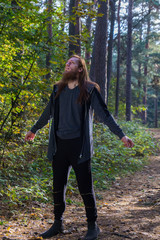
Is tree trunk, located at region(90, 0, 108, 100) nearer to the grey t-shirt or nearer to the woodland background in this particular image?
the woodland background

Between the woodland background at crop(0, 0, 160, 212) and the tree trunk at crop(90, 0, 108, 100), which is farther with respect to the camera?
the tree trunk at crop(90, 0, 108, 100)

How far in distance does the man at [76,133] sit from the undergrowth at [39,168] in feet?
5.11

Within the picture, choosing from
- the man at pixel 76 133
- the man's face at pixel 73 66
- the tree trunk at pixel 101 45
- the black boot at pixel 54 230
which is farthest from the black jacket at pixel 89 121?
the tree trunk at pixel 101 45

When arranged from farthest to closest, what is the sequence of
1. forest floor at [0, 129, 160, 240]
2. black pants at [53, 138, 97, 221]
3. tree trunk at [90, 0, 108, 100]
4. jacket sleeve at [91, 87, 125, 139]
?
1. tree trunk at [90, 0, 108, 100]
2. forest floor at [0, 129, 160, 240]
3. jacket sleeve at [91, 87, 125, 139]
4. black pants at [53, 138, 97, 221]

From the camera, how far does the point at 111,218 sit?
15.5 feet

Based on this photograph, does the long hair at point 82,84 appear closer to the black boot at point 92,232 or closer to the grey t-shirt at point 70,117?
the grey t-shirt at point 70,117

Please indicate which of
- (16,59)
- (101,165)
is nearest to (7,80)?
(16,59)

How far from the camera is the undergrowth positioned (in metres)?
5.27

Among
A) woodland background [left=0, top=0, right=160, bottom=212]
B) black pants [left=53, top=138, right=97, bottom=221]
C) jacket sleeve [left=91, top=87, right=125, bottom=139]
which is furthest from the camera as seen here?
woodland background [left=0, top=0, right=160, bottom=212]

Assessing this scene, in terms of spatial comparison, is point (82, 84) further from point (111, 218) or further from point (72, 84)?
point (111, 218)

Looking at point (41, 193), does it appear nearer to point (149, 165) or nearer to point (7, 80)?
point (7, 80)

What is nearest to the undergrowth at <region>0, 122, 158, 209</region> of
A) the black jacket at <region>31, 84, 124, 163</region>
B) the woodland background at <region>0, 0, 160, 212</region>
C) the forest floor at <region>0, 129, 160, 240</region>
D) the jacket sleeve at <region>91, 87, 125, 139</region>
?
the woodland background at <region>0, 0, 160, 212</region>

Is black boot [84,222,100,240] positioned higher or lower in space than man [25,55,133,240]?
lower

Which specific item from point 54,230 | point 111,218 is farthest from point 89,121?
point 111,218
